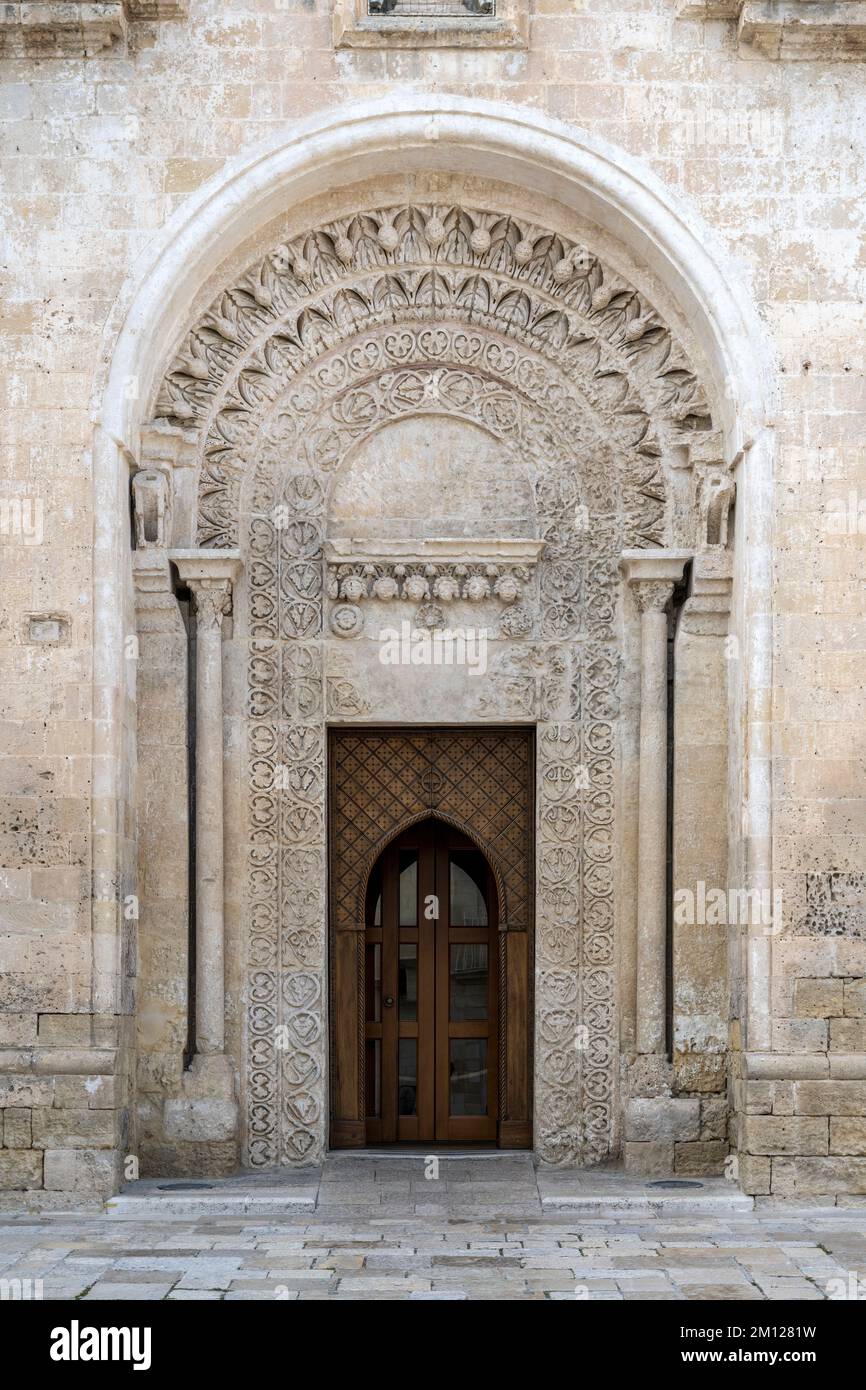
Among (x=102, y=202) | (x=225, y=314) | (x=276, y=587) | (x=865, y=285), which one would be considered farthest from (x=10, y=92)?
(x=865, y=285)

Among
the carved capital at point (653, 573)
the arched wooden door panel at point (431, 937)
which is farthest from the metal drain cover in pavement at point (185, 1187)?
the carved capital at point (653, 573)

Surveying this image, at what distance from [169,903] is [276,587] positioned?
1.83 metres

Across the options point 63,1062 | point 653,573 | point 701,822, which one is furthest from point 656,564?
point 63,1062

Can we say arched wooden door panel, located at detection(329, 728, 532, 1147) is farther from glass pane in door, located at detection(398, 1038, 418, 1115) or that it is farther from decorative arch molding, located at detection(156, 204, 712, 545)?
decorative arch molding, located at detection(156, 204, 712, 545)

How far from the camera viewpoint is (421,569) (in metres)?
9.80

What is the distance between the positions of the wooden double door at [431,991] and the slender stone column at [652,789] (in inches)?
36.2

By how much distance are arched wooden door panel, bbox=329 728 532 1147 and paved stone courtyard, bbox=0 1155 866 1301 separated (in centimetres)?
Result: 62

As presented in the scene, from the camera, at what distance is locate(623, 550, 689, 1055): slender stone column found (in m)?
9.58

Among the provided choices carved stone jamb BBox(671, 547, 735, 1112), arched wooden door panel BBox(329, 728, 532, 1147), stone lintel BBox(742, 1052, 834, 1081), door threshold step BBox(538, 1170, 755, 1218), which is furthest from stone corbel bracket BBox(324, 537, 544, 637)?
door threshold step BBox(538, 1170, 755, 1218)

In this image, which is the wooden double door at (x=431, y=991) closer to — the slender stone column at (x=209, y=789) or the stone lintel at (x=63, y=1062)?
the slender stone column at (x=209, y=789)

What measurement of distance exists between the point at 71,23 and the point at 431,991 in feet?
18.1

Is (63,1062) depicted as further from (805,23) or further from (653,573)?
(805,23)

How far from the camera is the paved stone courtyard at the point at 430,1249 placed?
7.20 metres

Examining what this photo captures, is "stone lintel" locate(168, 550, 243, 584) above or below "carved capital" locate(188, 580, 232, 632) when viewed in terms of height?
above
